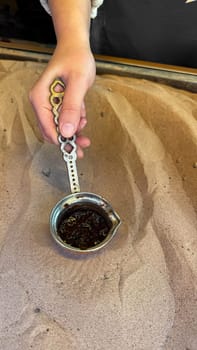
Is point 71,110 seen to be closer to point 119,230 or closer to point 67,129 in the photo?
point 67,129

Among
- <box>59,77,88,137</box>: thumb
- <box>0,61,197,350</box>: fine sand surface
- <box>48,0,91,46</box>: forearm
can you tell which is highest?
<box>48,0,91,46</box>: forearm

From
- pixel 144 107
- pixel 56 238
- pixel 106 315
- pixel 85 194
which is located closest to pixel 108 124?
pixel 144 107

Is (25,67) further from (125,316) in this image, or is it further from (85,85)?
(125,316)

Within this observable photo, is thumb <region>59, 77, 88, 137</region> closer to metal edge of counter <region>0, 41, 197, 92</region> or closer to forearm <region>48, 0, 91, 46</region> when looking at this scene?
forearm <region>48, 0, 91, 46</region>

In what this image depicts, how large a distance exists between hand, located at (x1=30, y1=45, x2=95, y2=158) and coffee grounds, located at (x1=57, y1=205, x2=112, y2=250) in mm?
137

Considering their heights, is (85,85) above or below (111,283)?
above

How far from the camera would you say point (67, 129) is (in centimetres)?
71

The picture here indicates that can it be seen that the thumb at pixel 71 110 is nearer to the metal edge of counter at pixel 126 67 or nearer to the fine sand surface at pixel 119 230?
the fine sand surface at pixel 119 230

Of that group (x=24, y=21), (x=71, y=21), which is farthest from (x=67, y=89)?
(x=24, y=21)

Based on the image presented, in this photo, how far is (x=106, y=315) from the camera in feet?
2.38

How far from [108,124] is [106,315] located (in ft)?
1.50

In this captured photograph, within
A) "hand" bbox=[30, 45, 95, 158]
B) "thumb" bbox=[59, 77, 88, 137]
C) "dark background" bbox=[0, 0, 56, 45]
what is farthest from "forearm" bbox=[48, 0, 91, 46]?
"dark background" bbox=[0, 0, 56, 45]

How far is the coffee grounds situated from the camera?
0.78 m

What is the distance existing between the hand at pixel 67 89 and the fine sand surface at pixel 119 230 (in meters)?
0.17
